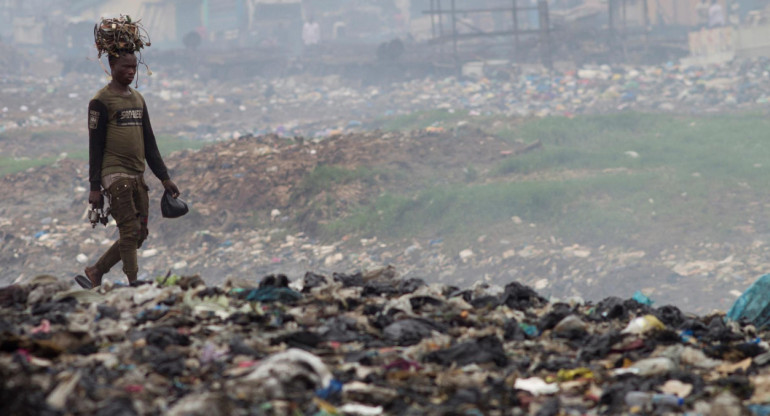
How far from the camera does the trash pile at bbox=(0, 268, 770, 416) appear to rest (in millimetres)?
2389

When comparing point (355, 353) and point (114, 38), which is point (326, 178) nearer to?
point (114, 38)

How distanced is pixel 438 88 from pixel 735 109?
7.61 meters

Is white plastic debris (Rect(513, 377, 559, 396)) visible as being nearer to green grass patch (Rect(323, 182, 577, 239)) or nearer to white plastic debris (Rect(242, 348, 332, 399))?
white plastic debris (Rect(242, 348, 332, 399))

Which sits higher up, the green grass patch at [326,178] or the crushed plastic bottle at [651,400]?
Result: the crushed plastic bottle at [651,400]

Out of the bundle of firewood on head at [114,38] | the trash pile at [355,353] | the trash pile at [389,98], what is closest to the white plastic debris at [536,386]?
the trash pile at [355,353]

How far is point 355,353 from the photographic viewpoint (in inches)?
118

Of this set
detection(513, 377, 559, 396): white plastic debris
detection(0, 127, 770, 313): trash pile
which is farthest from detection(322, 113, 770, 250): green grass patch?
detection(513, 377, 559, 396): white plastic debris

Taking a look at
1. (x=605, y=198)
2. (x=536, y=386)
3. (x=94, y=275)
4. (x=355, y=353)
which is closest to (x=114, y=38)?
(x=94, y=275)

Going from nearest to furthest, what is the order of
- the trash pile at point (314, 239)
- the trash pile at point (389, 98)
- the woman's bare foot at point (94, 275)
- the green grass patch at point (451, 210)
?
the woman's bare foot at point (94, 275) < the trash pile at point (314, 239) < the green grass patch at point (451, 210) < the trash pile at point (389, 98)

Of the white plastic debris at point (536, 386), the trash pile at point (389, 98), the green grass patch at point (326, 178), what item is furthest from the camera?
the trash pile at point (389, 98)

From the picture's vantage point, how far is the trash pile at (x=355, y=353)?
2389mm

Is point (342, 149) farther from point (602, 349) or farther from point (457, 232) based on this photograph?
point (602, 349)

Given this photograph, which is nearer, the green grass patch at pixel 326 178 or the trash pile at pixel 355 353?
the trash pile at pixel 355 353

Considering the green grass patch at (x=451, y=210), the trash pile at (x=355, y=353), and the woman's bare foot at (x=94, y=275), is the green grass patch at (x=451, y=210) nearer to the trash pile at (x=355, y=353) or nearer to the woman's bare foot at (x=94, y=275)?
the woman's bare foot at (x=94, y=275)
